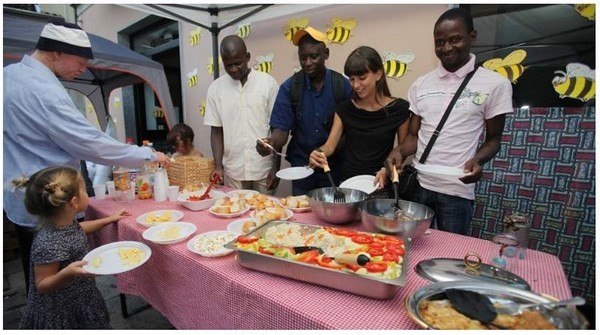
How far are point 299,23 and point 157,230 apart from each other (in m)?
2.67

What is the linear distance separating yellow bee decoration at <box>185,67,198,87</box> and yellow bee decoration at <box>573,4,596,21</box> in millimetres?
4424

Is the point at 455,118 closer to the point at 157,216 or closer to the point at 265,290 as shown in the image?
the point at 265,290

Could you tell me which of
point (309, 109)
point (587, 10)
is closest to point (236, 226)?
point (309, 109)

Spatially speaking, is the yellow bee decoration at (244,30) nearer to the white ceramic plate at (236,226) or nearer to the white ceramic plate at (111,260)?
the white ceramic plate at (236,226)

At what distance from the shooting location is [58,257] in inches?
53.4

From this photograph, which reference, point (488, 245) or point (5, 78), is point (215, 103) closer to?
point (5, 78)

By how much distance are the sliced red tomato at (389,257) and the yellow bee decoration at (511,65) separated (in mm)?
1964

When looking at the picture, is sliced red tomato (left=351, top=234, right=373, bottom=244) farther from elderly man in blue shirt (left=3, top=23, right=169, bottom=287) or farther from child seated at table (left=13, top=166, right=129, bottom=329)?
elderly man in blue shirt (left=3, top=23, right=169, bottom=287)

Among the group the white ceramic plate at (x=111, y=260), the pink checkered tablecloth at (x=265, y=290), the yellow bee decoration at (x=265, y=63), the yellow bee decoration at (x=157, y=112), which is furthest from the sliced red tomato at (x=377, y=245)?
the yellow bee decoration at (x=157, y=112)

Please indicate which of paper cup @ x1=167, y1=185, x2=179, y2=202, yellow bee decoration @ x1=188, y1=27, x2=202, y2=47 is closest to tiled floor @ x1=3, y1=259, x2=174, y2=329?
paper cup @ x1=167, y1=185, x2=179, y2=202

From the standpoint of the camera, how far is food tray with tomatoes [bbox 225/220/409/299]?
3.18ft

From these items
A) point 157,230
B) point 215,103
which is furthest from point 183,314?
point 215,103

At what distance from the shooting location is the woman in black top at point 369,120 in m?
1.88

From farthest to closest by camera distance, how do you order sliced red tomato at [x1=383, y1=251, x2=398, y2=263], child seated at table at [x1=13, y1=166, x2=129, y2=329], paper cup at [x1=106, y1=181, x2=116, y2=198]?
paper cup at [x1=106, y1=181, x2=116, y2=198]
child seated at table at [x1=13, y1=166, x2=129, y2=329]
sliced red tomato at [x1=383, y1=251, x2=398, y2=263]
